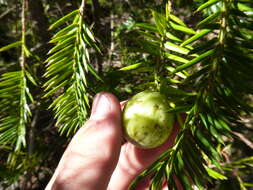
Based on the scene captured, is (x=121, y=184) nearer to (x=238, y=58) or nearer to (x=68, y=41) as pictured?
(x=68, y=41)

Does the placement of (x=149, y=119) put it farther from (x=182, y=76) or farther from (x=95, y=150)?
(x=95, y=150)

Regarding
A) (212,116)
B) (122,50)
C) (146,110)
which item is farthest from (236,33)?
(122,50)

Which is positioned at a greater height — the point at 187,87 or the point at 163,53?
the point at 163,53

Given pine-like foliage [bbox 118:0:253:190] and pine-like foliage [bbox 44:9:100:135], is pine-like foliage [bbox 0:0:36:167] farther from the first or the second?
pine-like foliage [bbox 118:0:253:190]

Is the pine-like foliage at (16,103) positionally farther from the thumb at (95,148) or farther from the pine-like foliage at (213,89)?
the pine-like foliage at (213,89)

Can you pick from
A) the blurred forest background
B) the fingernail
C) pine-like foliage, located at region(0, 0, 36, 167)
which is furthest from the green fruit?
pine-like foliage, located at region(0, 0, 36, 167)

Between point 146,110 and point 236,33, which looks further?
point 146,110

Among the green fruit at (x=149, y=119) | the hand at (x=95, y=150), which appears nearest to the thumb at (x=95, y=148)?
the hand at (x=95, y=150)
